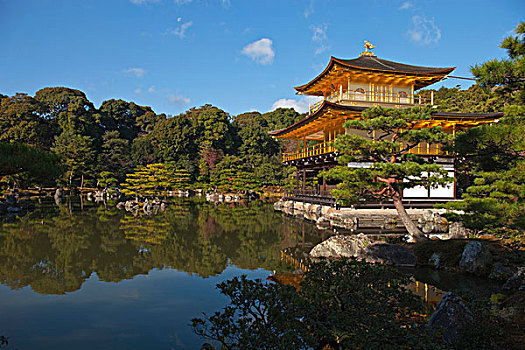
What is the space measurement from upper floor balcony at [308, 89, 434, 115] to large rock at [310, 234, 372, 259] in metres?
11.0

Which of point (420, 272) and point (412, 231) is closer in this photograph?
point (420, 272)

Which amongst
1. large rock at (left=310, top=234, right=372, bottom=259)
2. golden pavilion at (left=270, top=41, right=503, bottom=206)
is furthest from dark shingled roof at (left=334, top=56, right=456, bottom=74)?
large rock at (left=310, top=234, right=372, bottom=259)

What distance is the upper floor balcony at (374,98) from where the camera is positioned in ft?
60.4

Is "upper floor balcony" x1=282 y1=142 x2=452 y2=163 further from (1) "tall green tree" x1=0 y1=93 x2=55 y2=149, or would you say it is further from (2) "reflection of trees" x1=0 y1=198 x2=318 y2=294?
(1) "tall green tree" x1=0 y1=93 x2=55 y2=149

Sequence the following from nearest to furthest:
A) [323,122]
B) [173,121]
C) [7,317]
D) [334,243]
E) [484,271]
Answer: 1. [7,317]
2. [484,271]
3. [334,243]
4. [323,122]
5. [173,121]

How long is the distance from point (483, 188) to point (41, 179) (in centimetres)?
794

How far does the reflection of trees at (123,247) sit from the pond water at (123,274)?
3 centimetres

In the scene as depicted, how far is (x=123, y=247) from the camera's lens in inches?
392

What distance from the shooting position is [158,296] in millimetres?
6113

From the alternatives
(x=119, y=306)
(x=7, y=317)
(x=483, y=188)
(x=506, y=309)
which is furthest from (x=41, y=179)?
(x=483, y=188)

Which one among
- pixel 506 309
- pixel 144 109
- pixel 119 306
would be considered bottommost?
pixel 119 306

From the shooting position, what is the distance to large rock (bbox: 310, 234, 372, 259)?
846cm

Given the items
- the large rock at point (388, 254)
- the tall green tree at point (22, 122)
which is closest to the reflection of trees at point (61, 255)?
the large rock at point (388, 254)

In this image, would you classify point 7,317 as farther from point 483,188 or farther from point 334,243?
point 483,188
